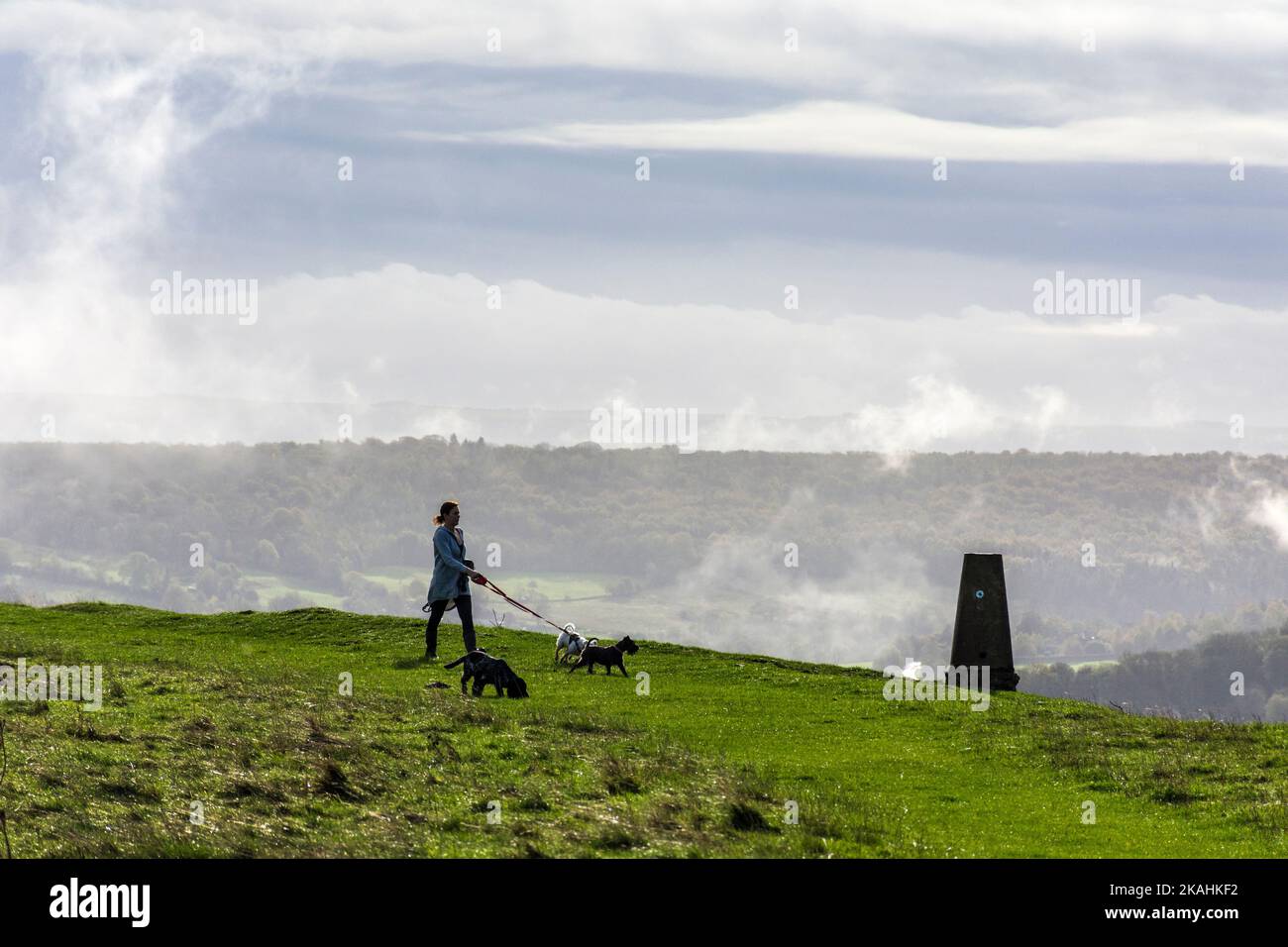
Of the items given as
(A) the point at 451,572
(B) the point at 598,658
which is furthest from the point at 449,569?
(B) the point at 598,658

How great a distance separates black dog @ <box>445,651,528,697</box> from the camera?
2464 cm

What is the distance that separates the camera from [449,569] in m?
29.0

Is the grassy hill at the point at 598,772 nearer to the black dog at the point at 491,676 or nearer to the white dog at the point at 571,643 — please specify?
the black dog at the point at 491,676

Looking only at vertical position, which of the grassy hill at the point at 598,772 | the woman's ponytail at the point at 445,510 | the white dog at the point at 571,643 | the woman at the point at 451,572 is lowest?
the grassy hill at the point at 598,772

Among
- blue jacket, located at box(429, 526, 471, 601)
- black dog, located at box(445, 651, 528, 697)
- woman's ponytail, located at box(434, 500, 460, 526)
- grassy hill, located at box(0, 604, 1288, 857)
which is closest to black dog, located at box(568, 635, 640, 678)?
grassy hill, located at box(0, 604, 1288, 857)

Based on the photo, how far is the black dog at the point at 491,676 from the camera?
24641 millimetres

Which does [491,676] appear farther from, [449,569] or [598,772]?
[598,772]

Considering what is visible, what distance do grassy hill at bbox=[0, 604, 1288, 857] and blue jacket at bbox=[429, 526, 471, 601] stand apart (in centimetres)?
176

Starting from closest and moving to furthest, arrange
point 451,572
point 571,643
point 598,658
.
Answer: point 451,572 < point 598,658 < point 571,643

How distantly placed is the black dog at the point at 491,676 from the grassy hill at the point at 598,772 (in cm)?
76

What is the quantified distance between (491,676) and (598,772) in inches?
305

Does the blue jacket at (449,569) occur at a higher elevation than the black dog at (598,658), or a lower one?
higher

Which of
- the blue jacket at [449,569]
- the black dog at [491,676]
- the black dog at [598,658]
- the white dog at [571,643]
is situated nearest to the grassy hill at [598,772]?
the black dog at [598,658]
